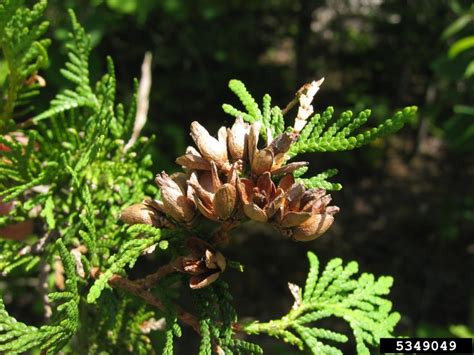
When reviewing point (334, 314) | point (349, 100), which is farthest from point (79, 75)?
point (349, 100)

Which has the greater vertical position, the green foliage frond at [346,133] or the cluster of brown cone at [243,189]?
the green foliage frond at [346,133]

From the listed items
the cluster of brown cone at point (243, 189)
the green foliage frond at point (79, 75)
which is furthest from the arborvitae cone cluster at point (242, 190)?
the green foliage frond at point (79, 75)

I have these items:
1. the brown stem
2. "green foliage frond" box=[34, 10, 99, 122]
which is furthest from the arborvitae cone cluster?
"green foliage frond" box=[34, 10, 99, 122]

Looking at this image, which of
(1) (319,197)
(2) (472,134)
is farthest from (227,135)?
(2) (472,134)

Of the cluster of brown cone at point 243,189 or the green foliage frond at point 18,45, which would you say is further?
the green foliage frond at point 18,45

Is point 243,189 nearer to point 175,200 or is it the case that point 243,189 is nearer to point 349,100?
point 175,200

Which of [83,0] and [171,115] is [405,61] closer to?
[171,115]

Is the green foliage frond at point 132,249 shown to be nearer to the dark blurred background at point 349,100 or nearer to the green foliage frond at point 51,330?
the green foliage frond at point 51,330
